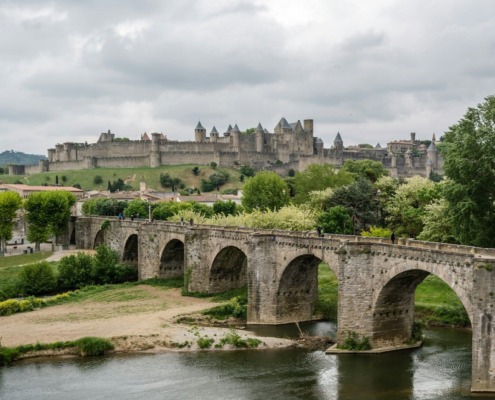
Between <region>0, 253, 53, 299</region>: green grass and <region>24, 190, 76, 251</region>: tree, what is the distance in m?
3.85

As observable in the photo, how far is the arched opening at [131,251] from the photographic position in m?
72.5

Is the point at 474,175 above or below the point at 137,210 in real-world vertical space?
above

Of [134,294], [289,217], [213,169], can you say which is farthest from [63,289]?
[213,169]

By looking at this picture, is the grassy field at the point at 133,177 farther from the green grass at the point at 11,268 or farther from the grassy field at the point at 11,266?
the green grass at the point at 11,268

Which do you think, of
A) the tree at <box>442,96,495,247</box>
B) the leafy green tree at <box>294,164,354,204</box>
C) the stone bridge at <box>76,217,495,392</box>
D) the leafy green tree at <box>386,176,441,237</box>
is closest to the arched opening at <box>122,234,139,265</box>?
the stone bridge at <box>76,217,495,392</box>

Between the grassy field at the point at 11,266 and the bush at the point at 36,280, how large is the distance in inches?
42.8

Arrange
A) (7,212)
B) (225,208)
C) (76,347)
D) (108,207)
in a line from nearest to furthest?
(76,347), (7,212), (225,208), (108,207)

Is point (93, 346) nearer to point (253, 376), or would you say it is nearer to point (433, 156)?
point (253, 376)

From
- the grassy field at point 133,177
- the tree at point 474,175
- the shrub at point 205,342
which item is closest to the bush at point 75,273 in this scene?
the shrub at point 205,342

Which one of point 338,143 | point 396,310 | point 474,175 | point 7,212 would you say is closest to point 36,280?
point 7,212

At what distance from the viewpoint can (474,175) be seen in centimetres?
4112

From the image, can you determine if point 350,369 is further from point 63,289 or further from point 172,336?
point 63,289

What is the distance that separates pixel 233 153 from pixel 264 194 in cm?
9017

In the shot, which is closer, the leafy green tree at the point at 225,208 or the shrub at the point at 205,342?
the shrub at the point at 205,342
